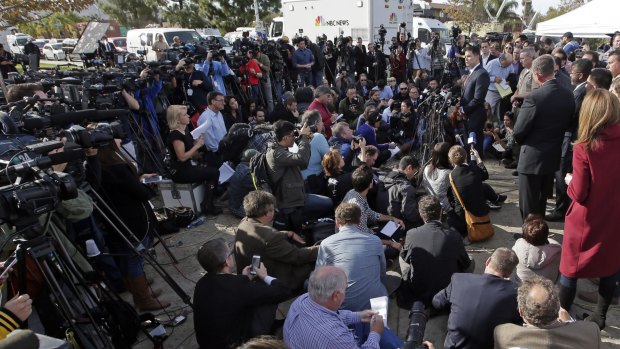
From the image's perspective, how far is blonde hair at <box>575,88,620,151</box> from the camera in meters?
2.62

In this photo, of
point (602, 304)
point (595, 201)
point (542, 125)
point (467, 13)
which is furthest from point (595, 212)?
point (467, 13)

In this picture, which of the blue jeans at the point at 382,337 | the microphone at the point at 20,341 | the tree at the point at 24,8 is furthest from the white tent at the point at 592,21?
the tree at the point at 24,8

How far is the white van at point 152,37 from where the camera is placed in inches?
643

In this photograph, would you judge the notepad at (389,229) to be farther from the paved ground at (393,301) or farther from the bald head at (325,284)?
the bald head at (325,284)

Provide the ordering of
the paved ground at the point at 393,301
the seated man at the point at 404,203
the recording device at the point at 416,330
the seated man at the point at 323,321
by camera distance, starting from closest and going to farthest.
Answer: the recording device at the point at 416,330
the seated man at the point at 323,321
the paved ground at the point at 393,301
the seated man at the point at 404,203

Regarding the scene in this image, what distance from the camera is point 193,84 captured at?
23.6ft

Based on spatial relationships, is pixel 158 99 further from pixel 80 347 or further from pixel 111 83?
pixel 80 347

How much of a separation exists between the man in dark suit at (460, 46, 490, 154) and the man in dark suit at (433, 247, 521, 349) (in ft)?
11.1

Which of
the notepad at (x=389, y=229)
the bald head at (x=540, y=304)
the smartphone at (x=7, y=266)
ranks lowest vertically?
the notepad at (x=389, y=229)

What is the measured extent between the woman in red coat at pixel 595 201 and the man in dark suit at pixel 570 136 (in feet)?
4.28

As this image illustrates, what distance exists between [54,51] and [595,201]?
30069mm

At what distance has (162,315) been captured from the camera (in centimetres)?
368

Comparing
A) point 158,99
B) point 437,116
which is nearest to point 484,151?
point 437,116

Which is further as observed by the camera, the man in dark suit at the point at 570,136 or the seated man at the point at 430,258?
the man in dark suit at the point at 570,136
